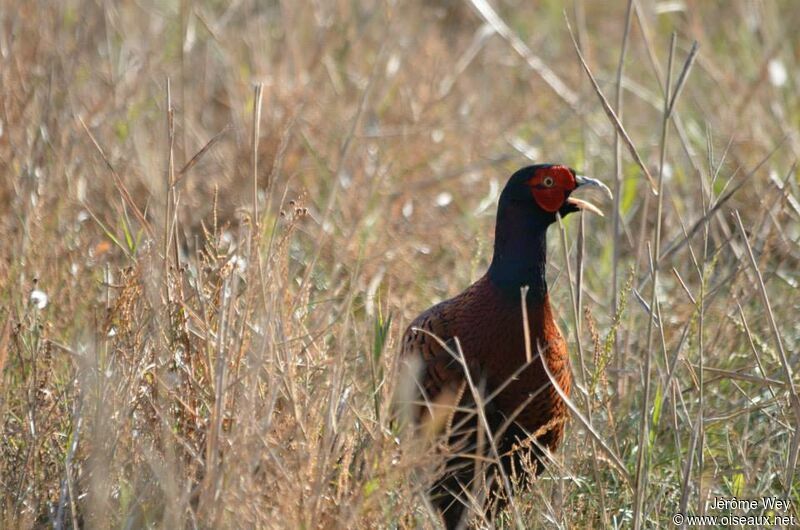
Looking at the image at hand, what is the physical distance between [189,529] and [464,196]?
265 centimetres

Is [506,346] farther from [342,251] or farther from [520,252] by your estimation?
[342,251]

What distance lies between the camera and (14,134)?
372 cm

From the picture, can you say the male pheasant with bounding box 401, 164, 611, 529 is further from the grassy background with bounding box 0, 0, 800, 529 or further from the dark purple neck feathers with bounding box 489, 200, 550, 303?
the grassy background with bounding box 0, 0, 800, 529

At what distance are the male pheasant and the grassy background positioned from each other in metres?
0.11

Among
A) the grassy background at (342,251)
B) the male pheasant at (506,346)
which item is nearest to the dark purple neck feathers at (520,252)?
the male pheasant at (506,346)

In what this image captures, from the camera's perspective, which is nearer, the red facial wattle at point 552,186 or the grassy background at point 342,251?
the grassy background at point 342,251

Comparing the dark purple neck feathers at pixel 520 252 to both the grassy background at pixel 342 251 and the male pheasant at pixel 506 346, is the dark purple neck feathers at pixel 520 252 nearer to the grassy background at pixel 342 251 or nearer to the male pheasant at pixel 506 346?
the male pheasant at pixel 506 346

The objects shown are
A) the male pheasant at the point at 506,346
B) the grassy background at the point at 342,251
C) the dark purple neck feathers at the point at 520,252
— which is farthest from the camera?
the dark purple neck feathers at the point at 520,252

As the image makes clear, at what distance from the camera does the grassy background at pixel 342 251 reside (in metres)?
2.32

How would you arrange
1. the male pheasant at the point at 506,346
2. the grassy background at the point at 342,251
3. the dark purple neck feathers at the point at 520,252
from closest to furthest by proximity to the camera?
the grassy background at the point at 342,251
the male pheasant at the point at 506,346
the dark purple neck feathers at the point at 520,252

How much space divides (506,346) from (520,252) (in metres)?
0.25

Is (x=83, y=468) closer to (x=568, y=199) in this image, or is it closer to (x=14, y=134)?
(x=568, y=199)

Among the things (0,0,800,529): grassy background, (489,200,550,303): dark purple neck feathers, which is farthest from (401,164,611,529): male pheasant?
(0,0,800,529): grassy background

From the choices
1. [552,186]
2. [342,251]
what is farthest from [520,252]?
[342,251]
